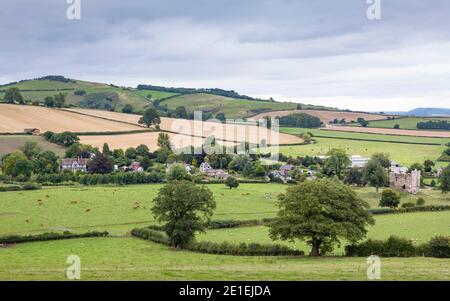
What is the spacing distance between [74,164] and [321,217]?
88.6 metres

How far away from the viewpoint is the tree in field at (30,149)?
131 m

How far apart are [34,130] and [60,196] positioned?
6810 cm

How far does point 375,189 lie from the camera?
4503 inches

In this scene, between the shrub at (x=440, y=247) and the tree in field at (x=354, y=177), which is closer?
the shrub at (x=440, y=247)

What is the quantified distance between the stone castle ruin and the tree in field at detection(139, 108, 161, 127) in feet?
280

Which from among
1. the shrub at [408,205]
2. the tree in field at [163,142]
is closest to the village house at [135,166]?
the tree in field at [163,142]

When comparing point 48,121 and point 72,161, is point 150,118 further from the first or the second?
point 72,161

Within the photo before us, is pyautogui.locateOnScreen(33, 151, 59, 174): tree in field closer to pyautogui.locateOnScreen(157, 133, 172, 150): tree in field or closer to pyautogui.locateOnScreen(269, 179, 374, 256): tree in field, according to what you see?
pyautogui.locateOnScreen(157, 133, 172, 150): tree in field

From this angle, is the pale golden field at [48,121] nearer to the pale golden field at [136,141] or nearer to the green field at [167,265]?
the pale golden field at [136,141]

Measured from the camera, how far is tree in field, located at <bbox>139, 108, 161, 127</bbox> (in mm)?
182875

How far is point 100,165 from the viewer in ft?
407

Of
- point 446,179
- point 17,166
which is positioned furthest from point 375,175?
point 17,166

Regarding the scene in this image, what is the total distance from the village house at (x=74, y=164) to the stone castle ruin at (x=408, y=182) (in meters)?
58.8
